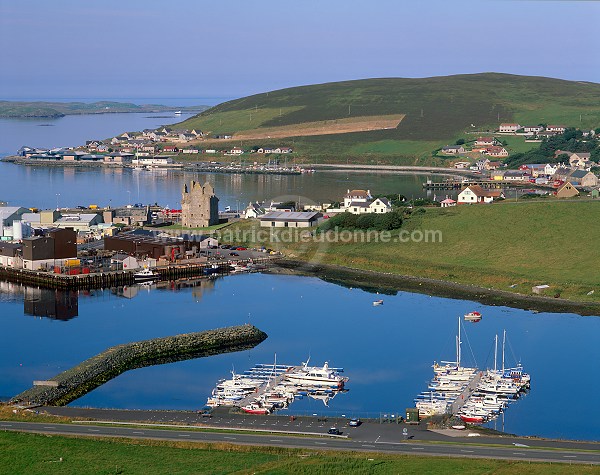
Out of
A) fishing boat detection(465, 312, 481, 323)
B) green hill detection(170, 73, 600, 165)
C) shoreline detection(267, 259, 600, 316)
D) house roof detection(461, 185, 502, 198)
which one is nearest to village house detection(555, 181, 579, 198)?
house roof detection(461, 185, 502, 198)

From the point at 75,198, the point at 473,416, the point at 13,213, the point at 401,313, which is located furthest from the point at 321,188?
the point at 473,416

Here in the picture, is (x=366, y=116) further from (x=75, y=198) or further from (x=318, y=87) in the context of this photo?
(x=75, y=198)

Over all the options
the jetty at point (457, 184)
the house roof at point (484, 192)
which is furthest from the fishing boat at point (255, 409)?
the jetty at point (457, 184)

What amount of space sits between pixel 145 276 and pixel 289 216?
10892 mm

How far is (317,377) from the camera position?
2539 centimetres

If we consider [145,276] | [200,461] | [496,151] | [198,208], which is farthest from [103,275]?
[496,151]

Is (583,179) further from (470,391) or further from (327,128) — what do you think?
(327,128)

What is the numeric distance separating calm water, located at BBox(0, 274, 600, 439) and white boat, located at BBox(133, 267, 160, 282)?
2.15 metres

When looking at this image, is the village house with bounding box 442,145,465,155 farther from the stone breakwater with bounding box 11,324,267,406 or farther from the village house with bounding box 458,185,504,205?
the stone breakwater with bounding box 11,324,267,406

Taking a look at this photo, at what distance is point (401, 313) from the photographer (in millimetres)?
34031

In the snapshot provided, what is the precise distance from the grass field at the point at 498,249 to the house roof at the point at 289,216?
290 centimetres

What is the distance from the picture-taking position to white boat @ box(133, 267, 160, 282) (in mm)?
40625

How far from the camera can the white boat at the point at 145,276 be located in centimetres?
4062

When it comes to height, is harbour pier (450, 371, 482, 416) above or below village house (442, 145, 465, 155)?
below
